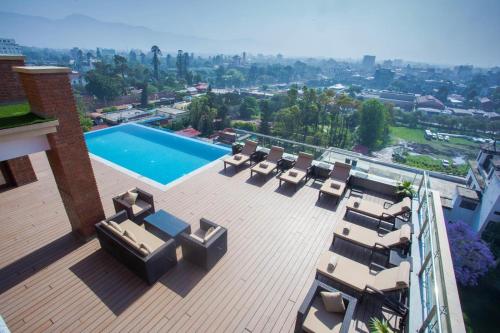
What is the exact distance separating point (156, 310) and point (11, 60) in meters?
7.03

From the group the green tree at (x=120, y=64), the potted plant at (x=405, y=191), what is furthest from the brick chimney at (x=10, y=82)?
the green tree at (x=120, y=64)

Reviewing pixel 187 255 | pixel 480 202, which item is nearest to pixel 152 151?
pixel 187 255

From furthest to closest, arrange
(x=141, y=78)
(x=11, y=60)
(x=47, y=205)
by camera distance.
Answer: (x=141, y=78), (x=47, y=205), (x=11, y=60)

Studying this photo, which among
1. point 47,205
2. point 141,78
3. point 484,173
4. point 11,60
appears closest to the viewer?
point 11,60

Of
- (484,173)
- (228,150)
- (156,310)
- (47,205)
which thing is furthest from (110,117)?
(484,173)

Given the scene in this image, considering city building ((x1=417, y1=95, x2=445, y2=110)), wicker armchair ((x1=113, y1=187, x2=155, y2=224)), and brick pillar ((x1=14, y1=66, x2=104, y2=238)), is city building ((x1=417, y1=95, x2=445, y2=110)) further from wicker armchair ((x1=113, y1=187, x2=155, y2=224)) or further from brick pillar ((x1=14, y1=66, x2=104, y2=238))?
brick pillar ((x1=14, y1=66, x2=104, y2=238))

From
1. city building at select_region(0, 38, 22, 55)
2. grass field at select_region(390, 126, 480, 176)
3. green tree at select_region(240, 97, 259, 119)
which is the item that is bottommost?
grass field at select_region(390, 126, 480, 176)

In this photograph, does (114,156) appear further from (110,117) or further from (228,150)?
(110,117)

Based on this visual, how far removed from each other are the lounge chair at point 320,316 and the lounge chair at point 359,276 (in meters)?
0.52

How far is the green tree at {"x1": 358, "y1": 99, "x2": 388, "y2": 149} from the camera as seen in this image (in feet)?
139

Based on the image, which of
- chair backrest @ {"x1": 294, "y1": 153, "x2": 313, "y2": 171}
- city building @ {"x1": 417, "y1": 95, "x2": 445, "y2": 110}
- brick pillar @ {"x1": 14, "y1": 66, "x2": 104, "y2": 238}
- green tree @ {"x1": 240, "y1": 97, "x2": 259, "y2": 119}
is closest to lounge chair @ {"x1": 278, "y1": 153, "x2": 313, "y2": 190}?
chair backrest @ {"x1": 294, "y1": 153, "x2": 313, "y2": 171}

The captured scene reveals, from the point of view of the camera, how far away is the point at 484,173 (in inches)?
1002

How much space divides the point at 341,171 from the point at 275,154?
A: 2.49 m

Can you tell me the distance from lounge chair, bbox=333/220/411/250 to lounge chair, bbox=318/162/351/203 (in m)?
1.56
